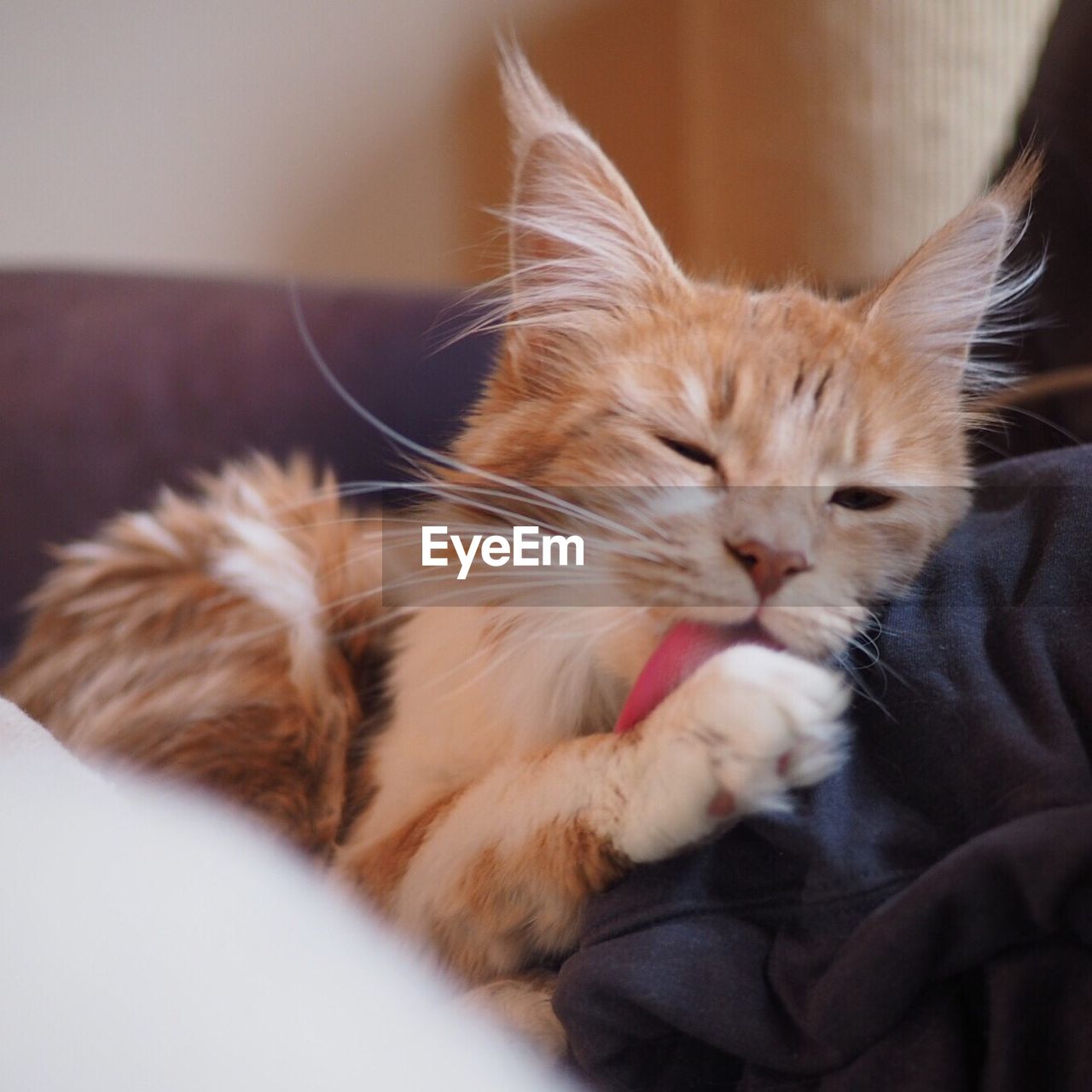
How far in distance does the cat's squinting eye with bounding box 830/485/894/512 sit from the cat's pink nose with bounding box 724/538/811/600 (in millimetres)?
118

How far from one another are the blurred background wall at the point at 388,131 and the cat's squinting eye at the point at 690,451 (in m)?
0.89

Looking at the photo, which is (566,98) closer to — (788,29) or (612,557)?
(788,29)

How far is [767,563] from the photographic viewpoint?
31.8 inches

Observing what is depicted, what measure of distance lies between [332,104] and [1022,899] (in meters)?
2.23

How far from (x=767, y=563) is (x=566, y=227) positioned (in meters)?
0.44

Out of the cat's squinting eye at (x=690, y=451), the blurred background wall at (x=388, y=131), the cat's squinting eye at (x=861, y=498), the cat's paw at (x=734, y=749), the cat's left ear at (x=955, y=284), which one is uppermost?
the blurred background wall at (x=388, y=131)

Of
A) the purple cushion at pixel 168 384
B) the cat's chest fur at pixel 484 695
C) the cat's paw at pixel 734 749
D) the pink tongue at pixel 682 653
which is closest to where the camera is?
the cat's paw at pixel 734 749

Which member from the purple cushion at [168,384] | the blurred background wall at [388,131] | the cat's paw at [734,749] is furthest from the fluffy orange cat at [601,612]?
the blurred background wall at [388,131]

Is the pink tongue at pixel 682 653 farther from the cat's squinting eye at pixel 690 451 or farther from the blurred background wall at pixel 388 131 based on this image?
the blurred background wall at pixel 388 131

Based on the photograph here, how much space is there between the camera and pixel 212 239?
93.9 inches

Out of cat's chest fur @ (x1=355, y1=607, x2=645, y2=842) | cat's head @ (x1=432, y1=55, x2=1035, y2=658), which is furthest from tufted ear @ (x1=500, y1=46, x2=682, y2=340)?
cat's chest fur @ (x1=355, y1=607, x2=645, y2=842)

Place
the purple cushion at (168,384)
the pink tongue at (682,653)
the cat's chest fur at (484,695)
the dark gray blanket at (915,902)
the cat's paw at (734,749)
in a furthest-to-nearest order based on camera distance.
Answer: the purple cushion at (168,384)
the cat's chest fur at (484,695)
the pink tongue at (682,653)
the cat's paw at (734,749)
the dark gray blanket at (915,902)

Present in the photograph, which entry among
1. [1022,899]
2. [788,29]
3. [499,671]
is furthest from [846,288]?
[1022,899]

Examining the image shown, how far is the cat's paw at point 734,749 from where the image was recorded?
718 mm
